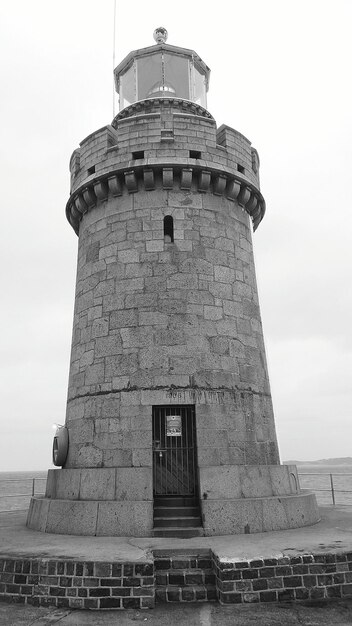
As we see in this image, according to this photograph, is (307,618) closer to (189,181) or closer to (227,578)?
(227,578)

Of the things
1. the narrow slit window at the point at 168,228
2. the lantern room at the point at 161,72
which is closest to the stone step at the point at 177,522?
the narrow slit window at the point at 168,228

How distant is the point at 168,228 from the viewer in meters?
9.98

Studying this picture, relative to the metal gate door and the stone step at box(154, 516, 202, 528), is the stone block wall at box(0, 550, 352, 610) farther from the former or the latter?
the metal gate door

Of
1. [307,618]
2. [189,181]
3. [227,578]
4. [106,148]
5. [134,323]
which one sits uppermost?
[106,148]

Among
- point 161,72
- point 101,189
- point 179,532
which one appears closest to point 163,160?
point 101,189

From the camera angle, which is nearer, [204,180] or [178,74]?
[204,180]

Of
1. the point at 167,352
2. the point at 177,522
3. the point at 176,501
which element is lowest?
the point at 177,522

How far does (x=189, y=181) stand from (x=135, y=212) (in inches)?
50.3

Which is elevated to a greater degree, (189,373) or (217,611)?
(189,373)

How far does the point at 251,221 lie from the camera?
11.8 meters

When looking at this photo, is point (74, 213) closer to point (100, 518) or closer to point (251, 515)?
point (100, 518)

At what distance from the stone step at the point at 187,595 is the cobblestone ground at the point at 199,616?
0.49ft

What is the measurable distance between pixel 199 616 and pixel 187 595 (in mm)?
604

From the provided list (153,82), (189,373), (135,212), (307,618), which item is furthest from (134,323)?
(153,82)
